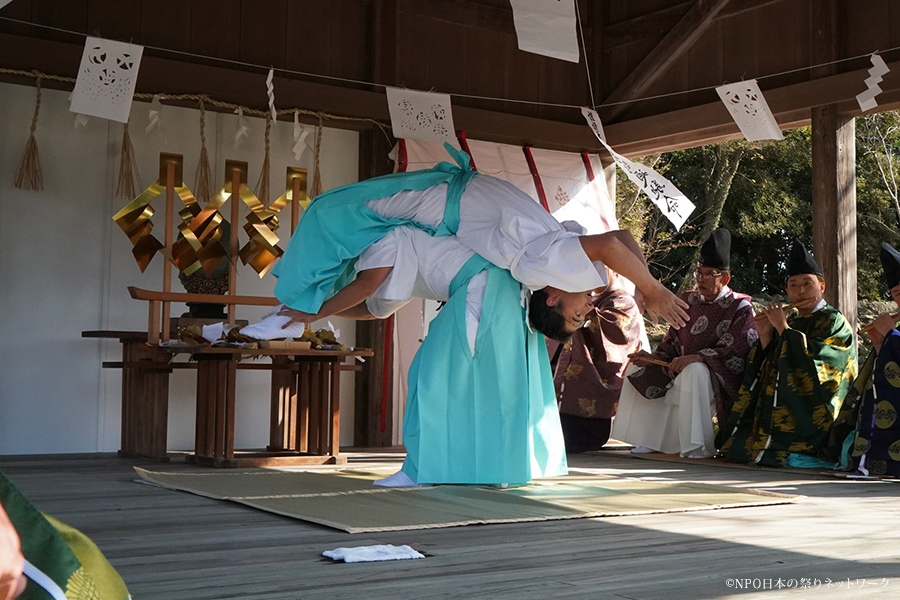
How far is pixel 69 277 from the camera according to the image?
210 inches

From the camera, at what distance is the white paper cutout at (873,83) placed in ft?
16.8

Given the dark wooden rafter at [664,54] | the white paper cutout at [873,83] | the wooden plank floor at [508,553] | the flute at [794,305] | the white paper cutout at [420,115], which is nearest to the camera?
the wooden plank floor at [508,553]

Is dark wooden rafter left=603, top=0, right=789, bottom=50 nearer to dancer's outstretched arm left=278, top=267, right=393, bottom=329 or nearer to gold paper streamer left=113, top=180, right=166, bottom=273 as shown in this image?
gold paper streamer left=113, top=180, right=166, bottom=273

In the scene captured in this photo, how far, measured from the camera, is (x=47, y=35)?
516cm

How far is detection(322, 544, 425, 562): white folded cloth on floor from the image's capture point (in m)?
2.16

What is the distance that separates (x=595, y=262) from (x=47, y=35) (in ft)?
11.3

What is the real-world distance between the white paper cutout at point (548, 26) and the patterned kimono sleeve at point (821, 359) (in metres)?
1.82

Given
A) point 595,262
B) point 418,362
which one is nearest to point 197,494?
point 418,362

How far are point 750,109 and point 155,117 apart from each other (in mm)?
3433

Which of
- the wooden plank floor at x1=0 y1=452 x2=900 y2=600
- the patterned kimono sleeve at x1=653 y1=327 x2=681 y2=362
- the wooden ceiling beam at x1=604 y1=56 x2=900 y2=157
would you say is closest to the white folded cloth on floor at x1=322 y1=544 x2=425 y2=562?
the wooden plank floor at x1=0 y1=452 x2=900 y2=600

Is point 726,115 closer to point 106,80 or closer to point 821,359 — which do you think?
point 821,359

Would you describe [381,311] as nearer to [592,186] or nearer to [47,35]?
[47,35]

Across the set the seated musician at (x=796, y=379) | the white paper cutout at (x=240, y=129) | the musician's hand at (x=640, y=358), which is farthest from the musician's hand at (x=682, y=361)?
the white paper cutout at (x=240, y=129)

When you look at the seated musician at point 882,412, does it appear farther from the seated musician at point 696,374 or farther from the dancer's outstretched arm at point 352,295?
the dancer's outstretched arm at point 352,295
